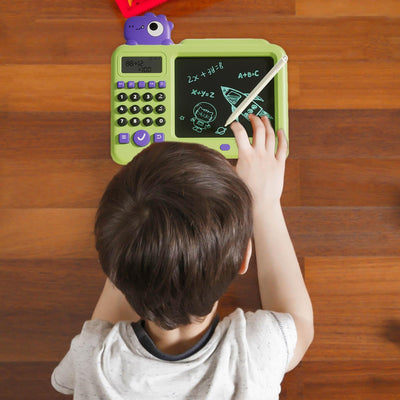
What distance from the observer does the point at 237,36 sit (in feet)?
1.86

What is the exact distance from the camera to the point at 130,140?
53 centimetres

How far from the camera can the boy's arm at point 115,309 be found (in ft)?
1.67

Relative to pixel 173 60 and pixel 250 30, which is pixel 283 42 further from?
pixel 173 60

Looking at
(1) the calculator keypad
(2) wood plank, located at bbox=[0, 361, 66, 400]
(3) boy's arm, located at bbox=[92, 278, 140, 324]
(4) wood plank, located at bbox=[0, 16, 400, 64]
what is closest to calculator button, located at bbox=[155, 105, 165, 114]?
(1) the calculator keypad

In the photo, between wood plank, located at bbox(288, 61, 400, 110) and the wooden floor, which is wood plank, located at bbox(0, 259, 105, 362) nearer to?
the wooden floor

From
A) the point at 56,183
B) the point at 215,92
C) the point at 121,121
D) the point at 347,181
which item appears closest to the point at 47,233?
the point at 56,183

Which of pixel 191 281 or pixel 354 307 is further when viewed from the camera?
pixel 354 307

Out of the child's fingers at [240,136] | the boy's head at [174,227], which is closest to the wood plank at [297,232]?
the child's fingers at [240,136]

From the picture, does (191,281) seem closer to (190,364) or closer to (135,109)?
(190,364)

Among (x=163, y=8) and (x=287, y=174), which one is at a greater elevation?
(x=163, y=8)

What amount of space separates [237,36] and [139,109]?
16 centimetres

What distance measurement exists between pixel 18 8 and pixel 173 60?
22 cm

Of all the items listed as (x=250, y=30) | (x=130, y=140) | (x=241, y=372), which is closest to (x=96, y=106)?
(x=130, y=140)

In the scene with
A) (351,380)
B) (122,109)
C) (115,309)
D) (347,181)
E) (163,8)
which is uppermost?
(163,8)
